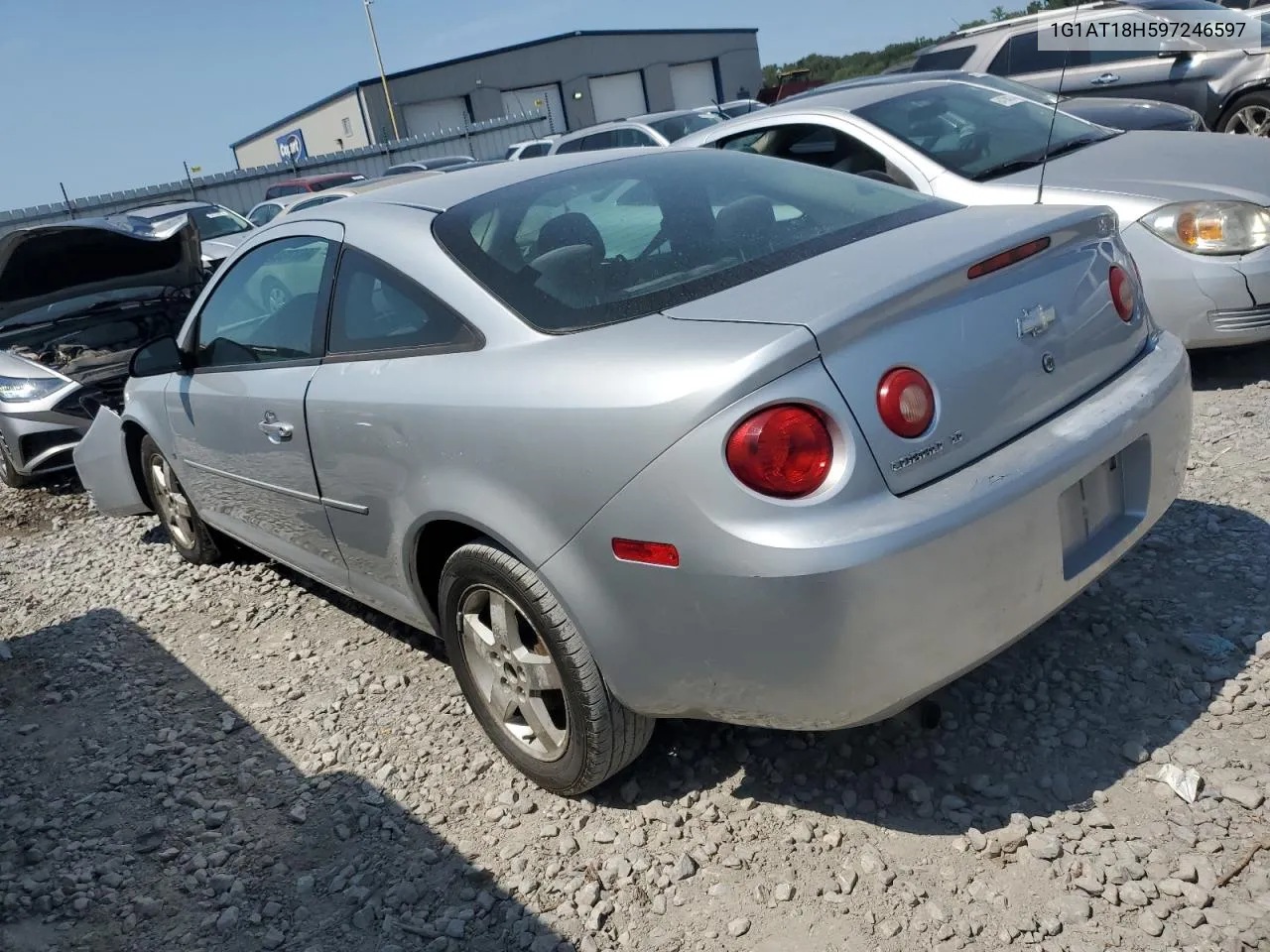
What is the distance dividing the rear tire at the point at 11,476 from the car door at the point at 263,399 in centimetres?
299

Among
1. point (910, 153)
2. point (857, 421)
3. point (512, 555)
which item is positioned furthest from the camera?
point (910, 153)

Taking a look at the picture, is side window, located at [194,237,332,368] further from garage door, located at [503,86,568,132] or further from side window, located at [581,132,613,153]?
garage door, located at [503,86,568,132]

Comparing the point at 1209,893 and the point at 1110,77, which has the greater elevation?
A: the point at 1110,77

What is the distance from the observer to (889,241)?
257 centimetres

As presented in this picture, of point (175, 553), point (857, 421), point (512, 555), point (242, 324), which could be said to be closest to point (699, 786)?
point (512, 555)

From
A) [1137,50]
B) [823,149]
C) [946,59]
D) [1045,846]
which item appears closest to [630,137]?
[946,59]

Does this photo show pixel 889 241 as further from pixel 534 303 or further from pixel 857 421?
pixel 534 303

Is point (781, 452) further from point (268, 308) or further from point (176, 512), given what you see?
point (176, 512)

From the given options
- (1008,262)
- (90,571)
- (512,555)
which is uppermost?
(1008,262)

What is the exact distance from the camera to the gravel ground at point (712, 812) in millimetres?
2217

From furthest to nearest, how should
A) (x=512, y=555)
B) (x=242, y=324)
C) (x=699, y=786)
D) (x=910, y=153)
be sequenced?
1. (x=910, y=153)
2. (x=242, y=324)
3. (x=699, y=786)
4. (x=512, y=555)

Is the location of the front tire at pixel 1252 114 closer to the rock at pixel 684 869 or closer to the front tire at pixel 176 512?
the front tire at pixel 176 512

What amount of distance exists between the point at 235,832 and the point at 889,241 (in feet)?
7.73

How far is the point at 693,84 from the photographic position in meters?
53.2
